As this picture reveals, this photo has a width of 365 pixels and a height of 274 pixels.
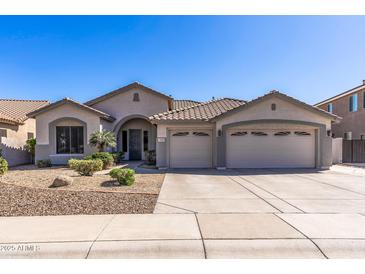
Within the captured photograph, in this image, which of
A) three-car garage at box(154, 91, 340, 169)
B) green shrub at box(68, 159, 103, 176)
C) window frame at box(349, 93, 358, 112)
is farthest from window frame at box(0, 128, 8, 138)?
window frame at box(349, 93, 358, 112)

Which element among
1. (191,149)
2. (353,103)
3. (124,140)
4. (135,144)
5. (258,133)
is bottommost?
(191,149)

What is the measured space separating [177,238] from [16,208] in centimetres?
479

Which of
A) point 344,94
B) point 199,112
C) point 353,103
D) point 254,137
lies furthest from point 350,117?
point 199,112

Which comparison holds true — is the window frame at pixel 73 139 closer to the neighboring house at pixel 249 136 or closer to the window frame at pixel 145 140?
the window frame at pixel 145 140

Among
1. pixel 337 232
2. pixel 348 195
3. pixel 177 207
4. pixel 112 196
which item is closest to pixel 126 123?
pixel 112 196

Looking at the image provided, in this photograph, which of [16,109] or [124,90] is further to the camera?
[16,109]

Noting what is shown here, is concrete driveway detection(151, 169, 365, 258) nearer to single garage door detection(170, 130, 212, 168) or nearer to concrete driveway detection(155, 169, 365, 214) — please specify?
concrete driveway detection(155, 169, 365, 214)

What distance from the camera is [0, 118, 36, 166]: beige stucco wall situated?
647 inches

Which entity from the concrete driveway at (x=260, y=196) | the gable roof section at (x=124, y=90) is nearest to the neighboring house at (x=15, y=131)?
the gable roof section at (x=124, y=90)

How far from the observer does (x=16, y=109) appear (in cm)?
2091

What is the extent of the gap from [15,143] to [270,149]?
18.0 metres

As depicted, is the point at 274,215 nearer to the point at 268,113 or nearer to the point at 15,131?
the point at 268,113

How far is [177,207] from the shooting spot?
6562 mm
